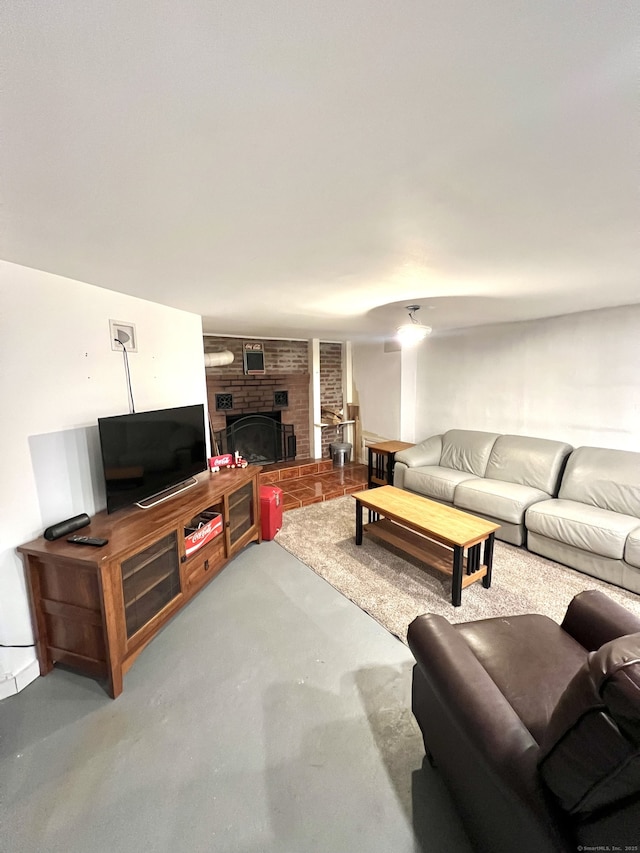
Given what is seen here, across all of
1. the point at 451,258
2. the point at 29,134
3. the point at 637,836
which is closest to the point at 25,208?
the point at 29,134

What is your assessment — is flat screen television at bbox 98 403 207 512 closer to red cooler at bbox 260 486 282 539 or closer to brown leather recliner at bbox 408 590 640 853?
red cooler at bbox 260 486 282 539

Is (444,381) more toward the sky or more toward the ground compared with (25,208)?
more toward the ground

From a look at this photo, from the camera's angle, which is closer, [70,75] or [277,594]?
[70,75]

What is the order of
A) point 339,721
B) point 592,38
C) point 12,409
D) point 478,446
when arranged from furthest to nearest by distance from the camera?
point 478,446, point 12,409, point 339,721, point 592,38

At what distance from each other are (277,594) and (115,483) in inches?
51.5

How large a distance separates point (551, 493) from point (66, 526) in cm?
382

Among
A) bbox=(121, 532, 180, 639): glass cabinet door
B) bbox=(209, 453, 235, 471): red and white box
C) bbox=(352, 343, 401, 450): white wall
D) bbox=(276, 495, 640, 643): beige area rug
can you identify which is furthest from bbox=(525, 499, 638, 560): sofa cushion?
bbox=(121, 532, 180, 639): glass cabinet door

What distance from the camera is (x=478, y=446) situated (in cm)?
404

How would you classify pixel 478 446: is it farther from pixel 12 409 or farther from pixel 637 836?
pixel 12 409

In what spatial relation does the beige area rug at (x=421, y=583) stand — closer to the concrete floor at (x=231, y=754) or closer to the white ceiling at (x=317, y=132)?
the concrete floor at (x=231, y=754)

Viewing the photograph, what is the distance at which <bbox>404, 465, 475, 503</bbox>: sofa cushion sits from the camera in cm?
363

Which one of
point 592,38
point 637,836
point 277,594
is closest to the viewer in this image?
point 592,38

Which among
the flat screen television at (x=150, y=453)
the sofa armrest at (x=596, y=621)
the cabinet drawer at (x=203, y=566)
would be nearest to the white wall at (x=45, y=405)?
the flat screen television at (x=150, y=453)

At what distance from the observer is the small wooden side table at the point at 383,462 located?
14.9 ft
